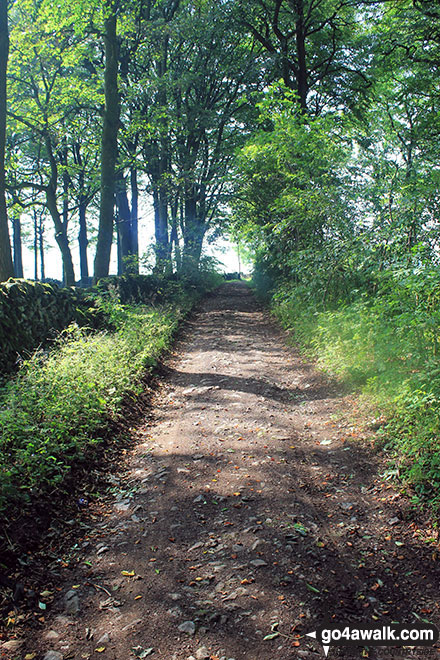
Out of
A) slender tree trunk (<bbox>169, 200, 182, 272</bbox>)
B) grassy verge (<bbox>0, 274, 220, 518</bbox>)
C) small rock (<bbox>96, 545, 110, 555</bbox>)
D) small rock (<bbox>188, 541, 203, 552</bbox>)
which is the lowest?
small rock (<bbox>96, 545, 110, 555</bbox>)

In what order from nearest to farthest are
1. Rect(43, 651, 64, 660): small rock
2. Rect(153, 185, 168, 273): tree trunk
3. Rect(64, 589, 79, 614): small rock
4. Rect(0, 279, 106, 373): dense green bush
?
Rect(43, 651, 64, 660): small rock < Rect(64, 589, 79, 614): small rock < Rect(0, 279, 106, 373): dense green bush < Rect(153, 185, 168, 273): tree trunk

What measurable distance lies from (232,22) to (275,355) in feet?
49.9

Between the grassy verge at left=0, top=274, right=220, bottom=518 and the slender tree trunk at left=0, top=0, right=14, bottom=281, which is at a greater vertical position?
the slender tree trunk at left=0, top=0, right=14, bottom=281

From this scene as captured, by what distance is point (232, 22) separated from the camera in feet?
57.3

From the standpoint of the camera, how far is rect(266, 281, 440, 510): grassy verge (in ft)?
12.7

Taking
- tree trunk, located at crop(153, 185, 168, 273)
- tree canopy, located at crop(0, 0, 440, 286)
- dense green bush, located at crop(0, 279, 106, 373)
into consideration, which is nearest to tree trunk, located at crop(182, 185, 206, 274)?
tree canopy, located at crop(0, 0, 440, 286)

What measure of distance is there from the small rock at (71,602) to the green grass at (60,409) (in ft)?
2.75

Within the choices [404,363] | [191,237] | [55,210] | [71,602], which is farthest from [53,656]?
[191,237]

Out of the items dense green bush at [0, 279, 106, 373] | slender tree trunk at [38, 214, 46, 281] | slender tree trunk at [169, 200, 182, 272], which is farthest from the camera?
slender tree trunk at [38, 214, 46, 281]

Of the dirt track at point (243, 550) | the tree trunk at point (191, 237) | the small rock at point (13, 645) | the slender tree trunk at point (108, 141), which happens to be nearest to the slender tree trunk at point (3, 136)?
the slender tree trunk at point (108, 141)

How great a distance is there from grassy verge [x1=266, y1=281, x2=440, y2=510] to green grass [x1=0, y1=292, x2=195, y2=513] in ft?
10.3

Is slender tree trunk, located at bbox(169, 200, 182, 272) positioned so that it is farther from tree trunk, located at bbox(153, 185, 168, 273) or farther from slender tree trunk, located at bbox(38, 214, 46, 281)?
slender tree trunk, located at bbox(38, 214, 46, 281)

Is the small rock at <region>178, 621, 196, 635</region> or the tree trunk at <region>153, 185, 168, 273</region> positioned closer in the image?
the small rock at <region>178, 621, 196, 635</region>

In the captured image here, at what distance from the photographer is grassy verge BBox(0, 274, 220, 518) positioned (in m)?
3.74
